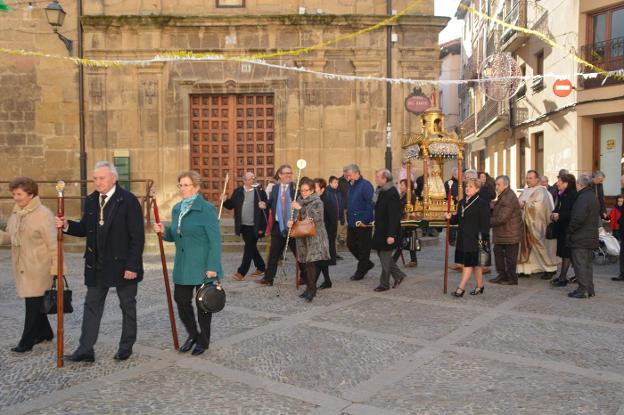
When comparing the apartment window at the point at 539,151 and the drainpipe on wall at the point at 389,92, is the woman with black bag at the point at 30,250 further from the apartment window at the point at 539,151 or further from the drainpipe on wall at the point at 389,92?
the apartment window at the point at 539,151

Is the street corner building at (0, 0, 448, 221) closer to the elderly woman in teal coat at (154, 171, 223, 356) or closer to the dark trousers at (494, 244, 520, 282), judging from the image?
the dark trousers at (494, 244, 520, 282)

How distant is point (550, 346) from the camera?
5.64m

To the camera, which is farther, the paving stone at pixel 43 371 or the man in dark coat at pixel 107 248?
the man in dark coat at pixel 107 248

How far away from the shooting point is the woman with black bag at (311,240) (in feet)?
25.4

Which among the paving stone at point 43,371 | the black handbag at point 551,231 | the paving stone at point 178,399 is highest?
the black handbag at point 551,231

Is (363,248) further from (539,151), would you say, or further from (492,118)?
(492,118)

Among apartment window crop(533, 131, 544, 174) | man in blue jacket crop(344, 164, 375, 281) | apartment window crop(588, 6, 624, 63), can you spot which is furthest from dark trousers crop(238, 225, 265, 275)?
apartment window crop(533, 131, 544, 174)

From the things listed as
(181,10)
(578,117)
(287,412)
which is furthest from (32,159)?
(578,117)

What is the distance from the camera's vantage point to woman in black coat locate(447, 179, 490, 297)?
25.9 ft

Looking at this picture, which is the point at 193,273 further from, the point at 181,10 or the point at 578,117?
the point at 578,117

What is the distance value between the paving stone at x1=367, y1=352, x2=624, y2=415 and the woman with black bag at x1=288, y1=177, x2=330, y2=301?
2.90 m

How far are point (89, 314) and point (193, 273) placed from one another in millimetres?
945

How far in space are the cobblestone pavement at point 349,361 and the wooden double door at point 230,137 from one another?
8.38 m

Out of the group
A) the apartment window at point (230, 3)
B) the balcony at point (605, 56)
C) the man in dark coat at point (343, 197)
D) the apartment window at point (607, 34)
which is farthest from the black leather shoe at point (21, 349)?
the apartment window at point (607, 34)
